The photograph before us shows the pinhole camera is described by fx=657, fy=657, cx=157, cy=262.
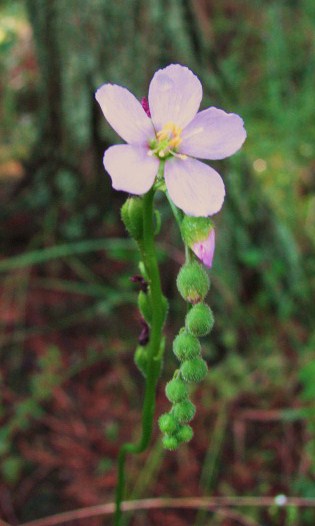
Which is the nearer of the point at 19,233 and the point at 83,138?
the point at 83,138

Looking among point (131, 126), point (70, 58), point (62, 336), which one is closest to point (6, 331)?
point (62, 336)

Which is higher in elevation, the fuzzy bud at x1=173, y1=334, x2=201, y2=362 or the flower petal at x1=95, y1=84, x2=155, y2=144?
the flower petal at x1=95, y1=84, x2=155, y2=144

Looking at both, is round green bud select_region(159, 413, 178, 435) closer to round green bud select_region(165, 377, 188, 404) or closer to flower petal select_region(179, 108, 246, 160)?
round green bud select_region(165, 377, 188, 404)

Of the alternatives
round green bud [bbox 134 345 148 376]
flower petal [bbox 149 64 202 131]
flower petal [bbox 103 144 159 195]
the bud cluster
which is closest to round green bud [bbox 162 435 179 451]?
the bud cluster

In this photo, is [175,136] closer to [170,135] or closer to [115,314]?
[170,135]

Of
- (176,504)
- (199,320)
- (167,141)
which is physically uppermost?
(167,141)

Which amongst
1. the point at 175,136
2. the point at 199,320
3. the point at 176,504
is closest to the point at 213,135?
the point at 175,136

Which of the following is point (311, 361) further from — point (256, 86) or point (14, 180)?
point (256, 86)
